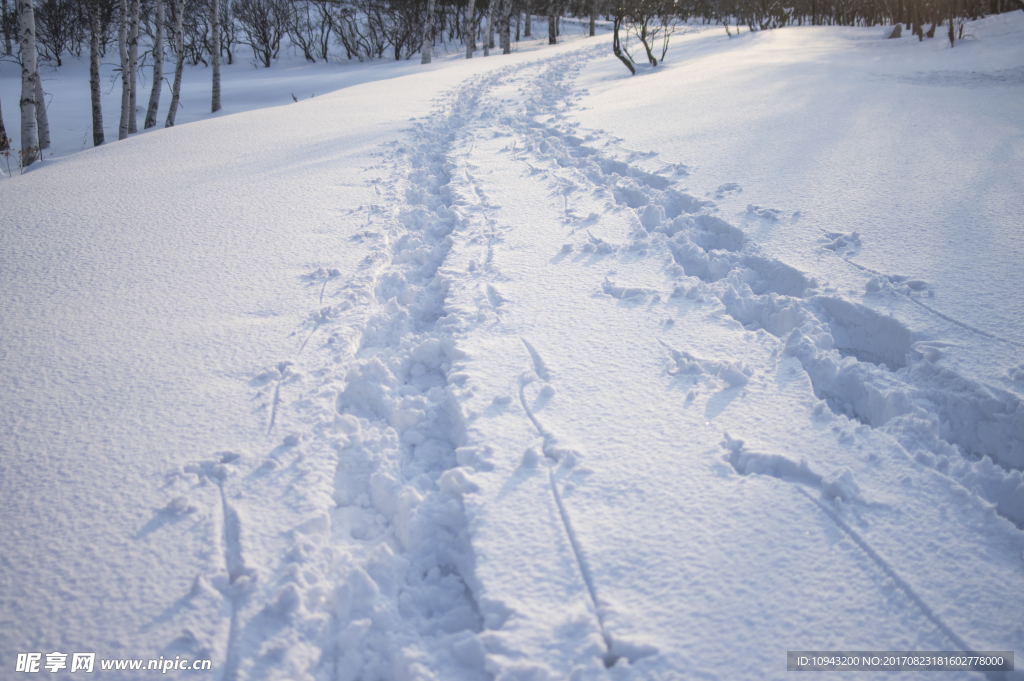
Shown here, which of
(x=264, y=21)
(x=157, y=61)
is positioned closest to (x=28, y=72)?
(x=157, y=61)

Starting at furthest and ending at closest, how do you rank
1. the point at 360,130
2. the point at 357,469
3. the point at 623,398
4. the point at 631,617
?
the point at 360,130 < the point at 623,398 < the point at 357,469 < the point at 631,617

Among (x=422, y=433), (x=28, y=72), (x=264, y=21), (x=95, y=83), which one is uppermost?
(x=264, y=21)

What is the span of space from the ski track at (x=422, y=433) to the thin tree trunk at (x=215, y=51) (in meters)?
11.5

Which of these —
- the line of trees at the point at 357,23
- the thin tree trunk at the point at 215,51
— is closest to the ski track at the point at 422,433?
the thin tree trunk at the point at 215,51

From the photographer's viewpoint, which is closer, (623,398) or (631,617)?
(631,617)

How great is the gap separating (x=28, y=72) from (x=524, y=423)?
865 cm

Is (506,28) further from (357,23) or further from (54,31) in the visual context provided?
(54,31)

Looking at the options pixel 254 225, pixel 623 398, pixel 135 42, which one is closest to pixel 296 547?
pixel 623 398

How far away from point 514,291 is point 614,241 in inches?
37.9

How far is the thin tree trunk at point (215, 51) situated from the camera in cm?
1159

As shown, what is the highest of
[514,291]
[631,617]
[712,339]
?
[514,291]

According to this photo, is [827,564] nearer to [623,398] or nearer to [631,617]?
[631,617]

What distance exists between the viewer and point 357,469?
183 cm

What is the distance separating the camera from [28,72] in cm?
660
